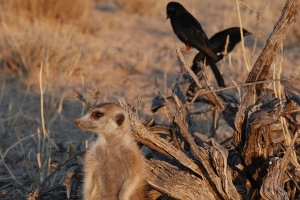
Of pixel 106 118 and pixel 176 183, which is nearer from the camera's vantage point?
pixel 106 118

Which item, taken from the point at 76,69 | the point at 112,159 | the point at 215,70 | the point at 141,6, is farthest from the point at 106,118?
the point at 141,6

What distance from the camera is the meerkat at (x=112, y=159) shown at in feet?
11.2

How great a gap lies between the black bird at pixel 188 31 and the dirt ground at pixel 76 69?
0.23m

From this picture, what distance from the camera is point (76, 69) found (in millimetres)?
8305

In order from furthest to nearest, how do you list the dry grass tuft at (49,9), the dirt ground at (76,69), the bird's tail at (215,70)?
the dry grass tuft at (49,9), the bird's tail at (215,70), the dirt ground at (76,69)

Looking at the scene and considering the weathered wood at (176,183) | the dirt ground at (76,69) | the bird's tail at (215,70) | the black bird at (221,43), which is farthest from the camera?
the bird's tail at (215,70)

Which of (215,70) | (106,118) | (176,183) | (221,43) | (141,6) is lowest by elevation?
(176,183)

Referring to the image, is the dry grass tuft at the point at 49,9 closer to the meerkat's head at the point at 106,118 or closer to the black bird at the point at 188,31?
the black bird at the point at 188,31

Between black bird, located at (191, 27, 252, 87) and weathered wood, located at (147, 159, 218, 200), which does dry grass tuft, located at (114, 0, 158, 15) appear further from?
weathered wood, located at (147, 159, 218, 200)

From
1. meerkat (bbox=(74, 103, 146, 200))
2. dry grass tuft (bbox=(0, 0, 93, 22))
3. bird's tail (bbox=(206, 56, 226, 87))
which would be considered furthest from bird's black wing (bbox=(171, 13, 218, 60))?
dry grass tuft (bbox=(0, 0, 93, 22))

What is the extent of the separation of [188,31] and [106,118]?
2526 millimetres

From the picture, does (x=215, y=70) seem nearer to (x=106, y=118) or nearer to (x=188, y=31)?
(x=188, y=31)

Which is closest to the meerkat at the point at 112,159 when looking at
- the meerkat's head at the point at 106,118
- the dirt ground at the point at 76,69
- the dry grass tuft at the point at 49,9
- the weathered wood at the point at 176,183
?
the meerkat's head at the point at 106,118

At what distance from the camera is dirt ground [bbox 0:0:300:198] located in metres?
5.41
